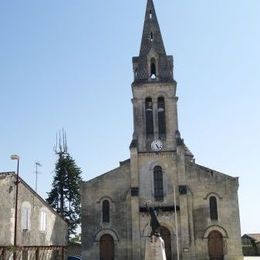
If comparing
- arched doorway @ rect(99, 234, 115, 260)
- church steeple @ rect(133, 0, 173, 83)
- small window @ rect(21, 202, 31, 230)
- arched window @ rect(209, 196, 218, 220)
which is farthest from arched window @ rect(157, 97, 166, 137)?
small window @ rect(21, 202, 31, 230)

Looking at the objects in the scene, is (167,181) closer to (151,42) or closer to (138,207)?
(138,207)

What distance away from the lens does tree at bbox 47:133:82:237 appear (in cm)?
5372

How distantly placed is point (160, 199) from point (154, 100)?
9215 mm

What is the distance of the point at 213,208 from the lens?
124 feet

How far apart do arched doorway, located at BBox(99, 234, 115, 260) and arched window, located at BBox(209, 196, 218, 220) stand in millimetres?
8777

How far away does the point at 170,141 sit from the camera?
39.7 meters

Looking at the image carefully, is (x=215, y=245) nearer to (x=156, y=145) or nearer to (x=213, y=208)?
(x=213, y=208)

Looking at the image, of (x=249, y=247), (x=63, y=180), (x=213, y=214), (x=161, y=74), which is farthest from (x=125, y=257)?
(x=249, y=247)

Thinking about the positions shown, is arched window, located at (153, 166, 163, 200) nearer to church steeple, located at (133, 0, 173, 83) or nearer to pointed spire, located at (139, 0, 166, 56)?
church steeple, located at (133, 0, 173, 83)

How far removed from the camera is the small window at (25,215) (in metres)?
31.1

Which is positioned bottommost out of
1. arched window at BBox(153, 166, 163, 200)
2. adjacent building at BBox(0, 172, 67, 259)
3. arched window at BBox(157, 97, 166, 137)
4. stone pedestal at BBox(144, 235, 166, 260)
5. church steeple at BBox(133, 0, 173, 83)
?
stone pedestal at BBox(144, 235, 166, 260)

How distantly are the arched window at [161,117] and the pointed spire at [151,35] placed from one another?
5172mm

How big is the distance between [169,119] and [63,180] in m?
20.4

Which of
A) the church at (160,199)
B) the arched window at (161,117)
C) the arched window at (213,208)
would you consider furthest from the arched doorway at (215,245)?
the arched window at (161,117)
